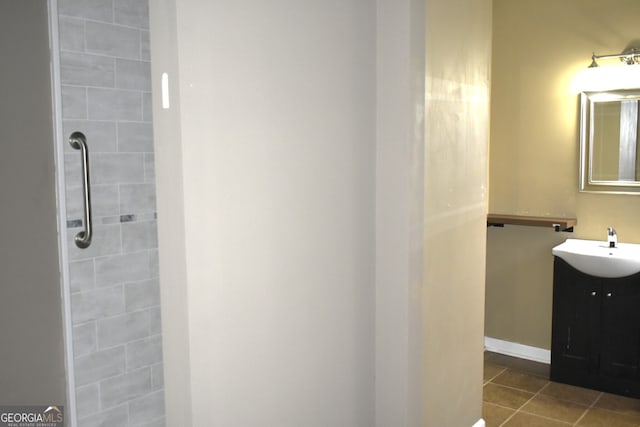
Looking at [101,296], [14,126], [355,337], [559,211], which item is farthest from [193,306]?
[559,211]

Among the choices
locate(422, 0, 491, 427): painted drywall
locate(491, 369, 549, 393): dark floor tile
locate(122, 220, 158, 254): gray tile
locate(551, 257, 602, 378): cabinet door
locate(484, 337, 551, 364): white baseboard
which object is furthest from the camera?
locate(484, 337, 551, 364): white baseboard

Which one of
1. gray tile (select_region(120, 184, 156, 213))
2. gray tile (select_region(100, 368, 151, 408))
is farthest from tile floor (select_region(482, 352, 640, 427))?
gray tile (select_region(120, 184, 156, 213))

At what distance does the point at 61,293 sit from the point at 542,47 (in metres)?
3.46

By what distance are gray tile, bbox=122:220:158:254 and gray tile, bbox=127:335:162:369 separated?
28cm

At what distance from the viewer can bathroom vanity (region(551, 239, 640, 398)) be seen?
10.7 ft

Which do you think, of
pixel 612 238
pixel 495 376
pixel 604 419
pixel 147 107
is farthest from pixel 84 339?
pixel 612 238

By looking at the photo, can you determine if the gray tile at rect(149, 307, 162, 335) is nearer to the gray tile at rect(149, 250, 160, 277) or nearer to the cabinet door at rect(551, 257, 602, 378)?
the gray tile at rect(149, 250, 160, 277)

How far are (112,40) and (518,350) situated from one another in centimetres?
356

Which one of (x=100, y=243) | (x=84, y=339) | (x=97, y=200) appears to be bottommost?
(x=84, y=339)

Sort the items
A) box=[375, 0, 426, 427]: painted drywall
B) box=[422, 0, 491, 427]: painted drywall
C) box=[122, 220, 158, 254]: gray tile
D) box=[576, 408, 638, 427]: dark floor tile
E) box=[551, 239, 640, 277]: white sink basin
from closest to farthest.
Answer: box=[122, 220, 158, 254]: gray tile
box=[375, 0, 426, 427]: painted drywall
box=[422, 0, 491, 427]: painted drywall
box=[576, 408, 638, 427]: dark floor tile
box=[551, 239, 640, 277]: white sink basin

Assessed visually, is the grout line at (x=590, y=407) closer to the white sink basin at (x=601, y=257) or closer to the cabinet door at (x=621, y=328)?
the cabinet door at (x=621, y=328)

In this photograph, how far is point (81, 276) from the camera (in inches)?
59.6

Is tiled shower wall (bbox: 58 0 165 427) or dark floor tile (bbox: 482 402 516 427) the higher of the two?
tiled shower wall (bbox: 58 0 165 427)

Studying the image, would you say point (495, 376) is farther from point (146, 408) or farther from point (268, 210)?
point (146, 408)
